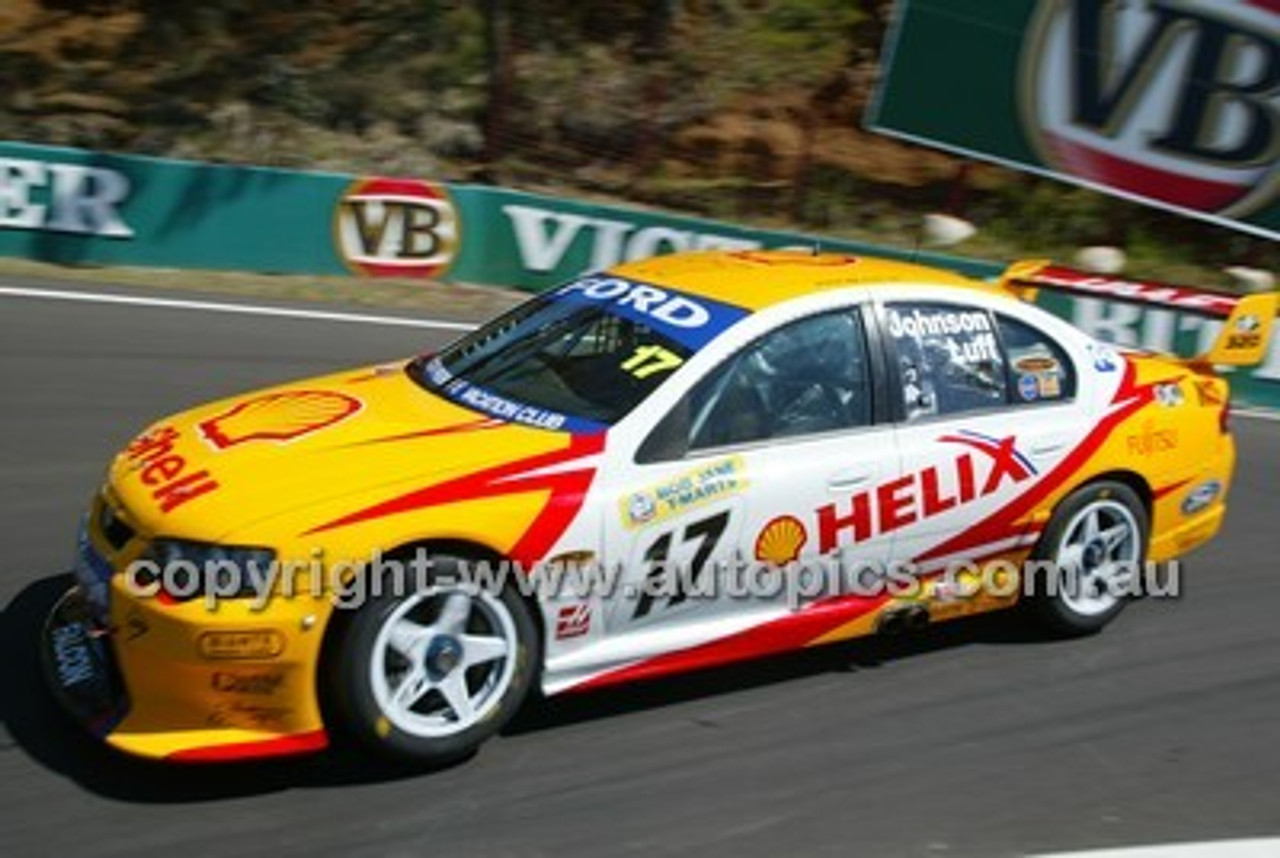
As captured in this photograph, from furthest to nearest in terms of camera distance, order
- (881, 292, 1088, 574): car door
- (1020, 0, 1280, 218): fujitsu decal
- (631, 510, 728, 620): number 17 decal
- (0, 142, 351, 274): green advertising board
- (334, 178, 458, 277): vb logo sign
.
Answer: (1020, 0, 1280, 218): fujitsu decal → (334, 178, 458, 277): vb logo sign → (0, 142, 351, 274): green advertising board → (881, 292, 1088, 574): car door → (631, 510, 728, 620): number 17 decal

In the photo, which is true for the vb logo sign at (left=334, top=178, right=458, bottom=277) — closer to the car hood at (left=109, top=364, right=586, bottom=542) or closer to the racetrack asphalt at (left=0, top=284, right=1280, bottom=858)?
the racetrack asphalt at (left=0, top=284, right=1280, bottom=858)

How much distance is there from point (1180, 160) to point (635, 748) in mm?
10486

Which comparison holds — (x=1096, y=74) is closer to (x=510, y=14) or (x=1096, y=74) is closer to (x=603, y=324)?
(x=510, y=14)

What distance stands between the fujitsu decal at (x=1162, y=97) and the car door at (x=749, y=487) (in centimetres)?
905

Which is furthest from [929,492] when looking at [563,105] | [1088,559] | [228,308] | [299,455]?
[563,105]

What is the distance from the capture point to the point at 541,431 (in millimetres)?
5734

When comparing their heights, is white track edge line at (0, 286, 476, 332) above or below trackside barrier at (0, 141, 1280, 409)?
below

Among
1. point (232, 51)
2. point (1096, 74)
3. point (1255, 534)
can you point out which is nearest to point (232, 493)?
point (1255, 534)

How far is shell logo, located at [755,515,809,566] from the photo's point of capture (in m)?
5.84

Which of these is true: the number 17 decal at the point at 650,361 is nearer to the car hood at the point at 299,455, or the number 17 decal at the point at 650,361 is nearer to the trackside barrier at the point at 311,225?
the car hood at the point at 299,455

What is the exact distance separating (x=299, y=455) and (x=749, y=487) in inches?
59.3

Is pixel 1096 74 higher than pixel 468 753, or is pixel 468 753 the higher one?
pixel 1096 74

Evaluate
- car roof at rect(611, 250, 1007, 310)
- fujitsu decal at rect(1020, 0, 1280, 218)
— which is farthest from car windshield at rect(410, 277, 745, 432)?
fujitsu decal at rect(1020, 0, 1280, 218)

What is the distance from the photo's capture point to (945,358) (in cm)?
643
